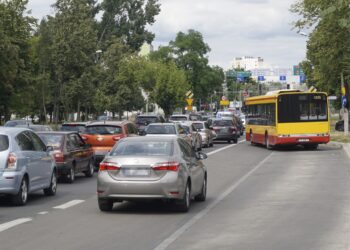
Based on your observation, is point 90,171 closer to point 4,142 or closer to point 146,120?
point 4,142

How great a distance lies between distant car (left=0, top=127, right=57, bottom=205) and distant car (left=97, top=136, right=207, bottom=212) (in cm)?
194

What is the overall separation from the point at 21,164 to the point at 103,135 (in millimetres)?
10325

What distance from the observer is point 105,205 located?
13805mm

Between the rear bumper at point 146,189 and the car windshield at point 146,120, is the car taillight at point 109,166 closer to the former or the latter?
the rear bumper at point 146,189

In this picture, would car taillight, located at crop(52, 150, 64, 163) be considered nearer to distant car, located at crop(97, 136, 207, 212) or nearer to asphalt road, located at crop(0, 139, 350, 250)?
asphalt road, located at crop(0, 139, 350, 250)

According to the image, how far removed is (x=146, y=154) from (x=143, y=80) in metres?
60.8

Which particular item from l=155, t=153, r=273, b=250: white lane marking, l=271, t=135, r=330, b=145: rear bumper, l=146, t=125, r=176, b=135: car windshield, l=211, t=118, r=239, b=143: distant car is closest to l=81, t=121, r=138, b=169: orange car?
l=146, t=125, r=176, b=135: car windshield

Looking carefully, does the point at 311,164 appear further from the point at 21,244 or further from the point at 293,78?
the point at 293,78

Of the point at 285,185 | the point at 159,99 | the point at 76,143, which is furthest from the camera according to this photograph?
the point at 159,99

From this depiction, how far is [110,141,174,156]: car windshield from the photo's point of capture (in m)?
13.6

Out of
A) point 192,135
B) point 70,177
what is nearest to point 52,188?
point 70,177

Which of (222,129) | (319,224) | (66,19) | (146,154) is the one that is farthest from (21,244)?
(66,19)

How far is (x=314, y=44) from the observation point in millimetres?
50219

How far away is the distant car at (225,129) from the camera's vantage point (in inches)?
1864
